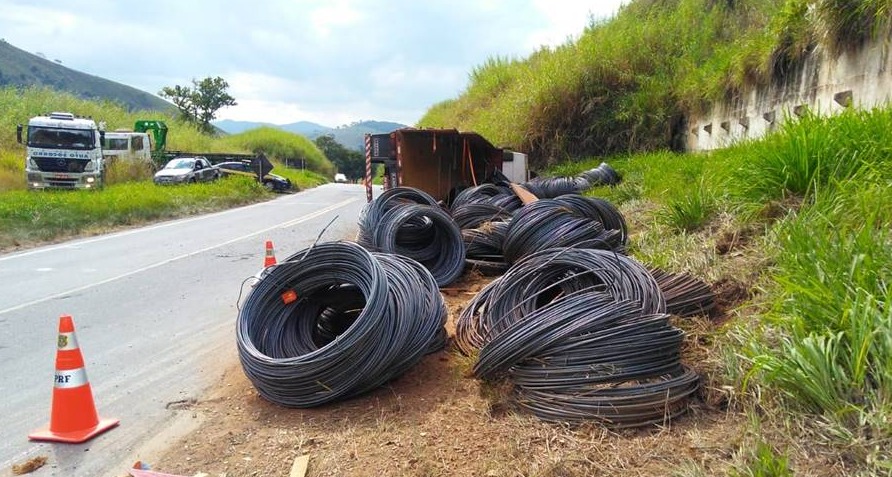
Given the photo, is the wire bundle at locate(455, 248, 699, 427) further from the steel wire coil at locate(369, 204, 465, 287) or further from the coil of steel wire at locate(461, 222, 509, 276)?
the coil of steel wire at locate(461, 222, 509, 276)

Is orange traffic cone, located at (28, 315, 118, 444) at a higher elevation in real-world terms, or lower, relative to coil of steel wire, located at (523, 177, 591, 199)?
lower

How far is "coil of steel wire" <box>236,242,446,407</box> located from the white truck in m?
19.5

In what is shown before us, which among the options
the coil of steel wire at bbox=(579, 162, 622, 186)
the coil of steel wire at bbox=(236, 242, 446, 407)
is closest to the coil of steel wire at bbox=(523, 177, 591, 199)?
the coil of steel wire at bbox=(579, 162, 622, 186)

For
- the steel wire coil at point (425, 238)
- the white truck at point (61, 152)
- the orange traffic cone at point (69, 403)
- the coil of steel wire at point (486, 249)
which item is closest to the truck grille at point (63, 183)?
the white truck at point (61, 152)

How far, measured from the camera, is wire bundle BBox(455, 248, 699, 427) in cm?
298

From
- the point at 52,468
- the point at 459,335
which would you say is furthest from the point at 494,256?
the point at 52,468

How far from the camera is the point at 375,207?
784cm

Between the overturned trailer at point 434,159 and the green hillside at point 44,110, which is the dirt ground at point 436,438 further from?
the green hillside at point 44,110

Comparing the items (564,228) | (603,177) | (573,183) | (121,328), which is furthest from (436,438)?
(603,177)

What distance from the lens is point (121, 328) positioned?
570 centimetres

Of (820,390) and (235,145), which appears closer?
(820,390)

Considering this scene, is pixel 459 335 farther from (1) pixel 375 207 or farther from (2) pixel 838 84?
(2) pixel 838 84

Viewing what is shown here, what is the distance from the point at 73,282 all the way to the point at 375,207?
164 inches

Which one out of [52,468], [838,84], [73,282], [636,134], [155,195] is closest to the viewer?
[52,468]
